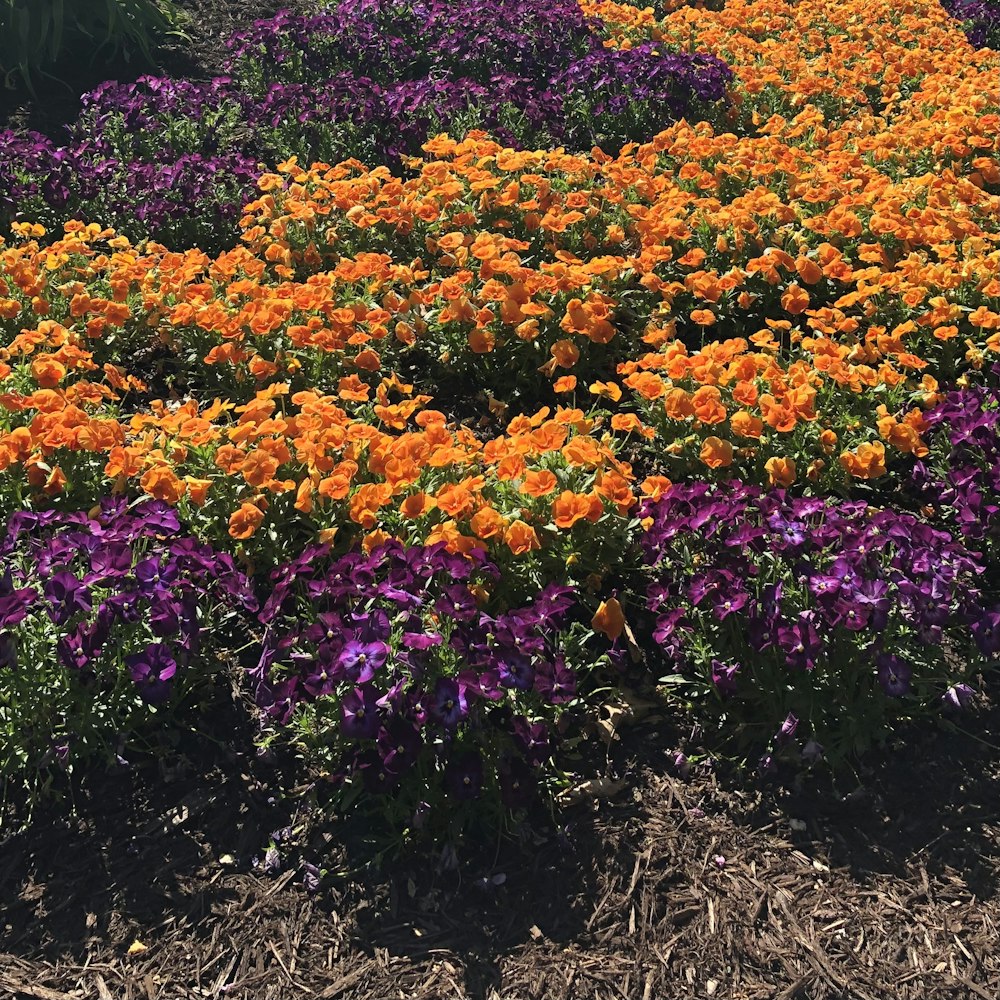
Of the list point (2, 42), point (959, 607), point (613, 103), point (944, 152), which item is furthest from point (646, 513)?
point (2, 42)

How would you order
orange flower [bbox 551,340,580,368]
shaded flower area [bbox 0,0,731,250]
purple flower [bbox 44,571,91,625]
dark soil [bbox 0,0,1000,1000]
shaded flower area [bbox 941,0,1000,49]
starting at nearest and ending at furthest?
dark soil [bbox 0,0,1000,1000], purple flower [bbox 44,571,91,625], orange flower [bbox 551,340,580,368], shaded flower area [bbox 0,0,731,250], shaded flower area [bbox 941,0,1000,49]

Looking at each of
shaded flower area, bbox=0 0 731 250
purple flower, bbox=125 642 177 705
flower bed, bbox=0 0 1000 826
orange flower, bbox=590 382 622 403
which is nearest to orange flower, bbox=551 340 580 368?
flower bed, bbox=0 0 1000 826

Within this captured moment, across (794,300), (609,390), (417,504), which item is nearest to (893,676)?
(417,504)

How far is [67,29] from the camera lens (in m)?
7.42

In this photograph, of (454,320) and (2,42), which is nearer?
(454,320)

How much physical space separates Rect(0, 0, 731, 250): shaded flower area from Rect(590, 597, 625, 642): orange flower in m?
3.56

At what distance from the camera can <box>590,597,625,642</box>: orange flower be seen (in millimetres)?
2977

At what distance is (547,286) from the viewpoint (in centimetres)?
430

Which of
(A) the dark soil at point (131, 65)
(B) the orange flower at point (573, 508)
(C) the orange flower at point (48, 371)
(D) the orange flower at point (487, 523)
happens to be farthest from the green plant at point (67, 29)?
(B) the orange flower at point (573, 508)

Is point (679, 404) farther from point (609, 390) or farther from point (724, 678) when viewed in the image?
point (724, 678)

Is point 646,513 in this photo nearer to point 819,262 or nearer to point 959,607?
point 959,607

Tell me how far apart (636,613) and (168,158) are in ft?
14.9

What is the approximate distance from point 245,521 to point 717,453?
162 cm

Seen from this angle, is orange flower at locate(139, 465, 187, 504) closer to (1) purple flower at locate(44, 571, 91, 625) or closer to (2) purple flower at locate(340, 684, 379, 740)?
(1) purple flower at locate(44, 571, 91, 625)
